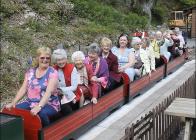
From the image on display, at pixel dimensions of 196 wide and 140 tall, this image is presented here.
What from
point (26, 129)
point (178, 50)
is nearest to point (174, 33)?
point (178, 50)

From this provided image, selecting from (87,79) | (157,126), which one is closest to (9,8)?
(87,79)

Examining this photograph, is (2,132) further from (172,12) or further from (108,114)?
(172,12)

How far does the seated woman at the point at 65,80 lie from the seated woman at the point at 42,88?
11.1 inches

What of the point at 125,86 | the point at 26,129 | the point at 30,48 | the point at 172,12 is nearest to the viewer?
the point at 26,129

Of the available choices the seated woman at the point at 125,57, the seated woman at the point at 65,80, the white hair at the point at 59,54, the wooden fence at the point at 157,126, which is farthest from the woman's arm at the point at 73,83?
the seated woman at the point at 125,57

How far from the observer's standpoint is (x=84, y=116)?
5.61 metres

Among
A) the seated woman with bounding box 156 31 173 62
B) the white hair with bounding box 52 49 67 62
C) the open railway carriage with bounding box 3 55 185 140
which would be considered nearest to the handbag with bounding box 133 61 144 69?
the open railway carriage with bounding box 3 55 185 140

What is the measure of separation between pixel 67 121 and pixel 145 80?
355 cm

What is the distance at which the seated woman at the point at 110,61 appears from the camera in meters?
6.57

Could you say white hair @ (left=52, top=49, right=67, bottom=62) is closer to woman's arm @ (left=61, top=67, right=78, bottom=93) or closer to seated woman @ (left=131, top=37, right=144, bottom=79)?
woman's arm @ (left=61, top=67, right=78, bottom=93)

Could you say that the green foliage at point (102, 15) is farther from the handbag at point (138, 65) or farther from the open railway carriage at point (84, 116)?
the handbag at point (138, 65)

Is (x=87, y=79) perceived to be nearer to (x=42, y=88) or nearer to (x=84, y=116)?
(x=84, y=116)

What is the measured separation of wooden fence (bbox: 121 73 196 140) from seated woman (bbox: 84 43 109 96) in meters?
1.17

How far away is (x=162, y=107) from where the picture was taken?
5.21m
